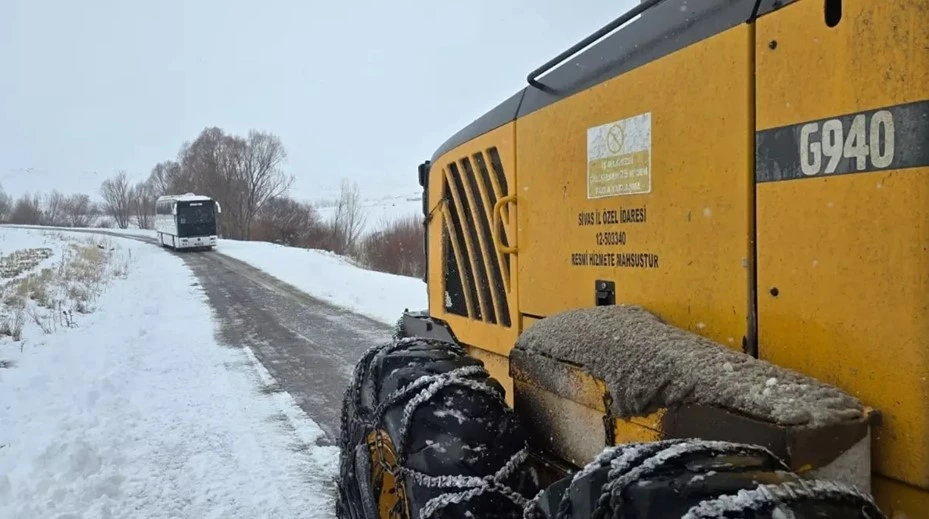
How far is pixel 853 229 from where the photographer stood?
5.18ft

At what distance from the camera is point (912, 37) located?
1.43m

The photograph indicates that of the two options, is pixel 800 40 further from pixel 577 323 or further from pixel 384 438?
pixel 384 438

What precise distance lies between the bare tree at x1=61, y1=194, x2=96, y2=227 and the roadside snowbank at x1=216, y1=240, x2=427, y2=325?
292 ft

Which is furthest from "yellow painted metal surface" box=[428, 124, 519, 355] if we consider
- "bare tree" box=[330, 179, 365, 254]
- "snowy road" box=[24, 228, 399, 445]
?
"bare tree" box=[330, 179, 365, 254]

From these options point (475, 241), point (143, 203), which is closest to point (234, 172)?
point (143, 203)

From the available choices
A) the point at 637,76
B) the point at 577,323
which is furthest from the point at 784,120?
the point at 577,323

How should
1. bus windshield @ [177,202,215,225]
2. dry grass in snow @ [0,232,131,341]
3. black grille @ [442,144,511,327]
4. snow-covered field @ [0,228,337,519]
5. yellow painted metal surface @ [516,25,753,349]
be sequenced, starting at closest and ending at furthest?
yellow painted metal surface @ [516,25,753,349]
black grille @ [442,144,511,327]
snow-covered field @ [0,228,337,519]
dry grass in snow @ [0,232,131,341]
bus windshield @ [177,202,215,225]

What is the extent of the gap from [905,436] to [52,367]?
9.08 m

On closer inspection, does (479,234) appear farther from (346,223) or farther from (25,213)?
(25,213)

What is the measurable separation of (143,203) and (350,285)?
293 ft

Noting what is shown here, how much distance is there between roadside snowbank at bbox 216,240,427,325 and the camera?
1424cm

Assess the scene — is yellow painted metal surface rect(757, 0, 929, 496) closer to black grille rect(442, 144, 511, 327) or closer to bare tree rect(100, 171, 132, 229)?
black grille rect(442, 144, 511, 327)

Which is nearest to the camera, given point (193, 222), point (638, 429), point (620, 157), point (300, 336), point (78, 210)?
point (638, 429)

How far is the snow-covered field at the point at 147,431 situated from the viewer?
4590mm
